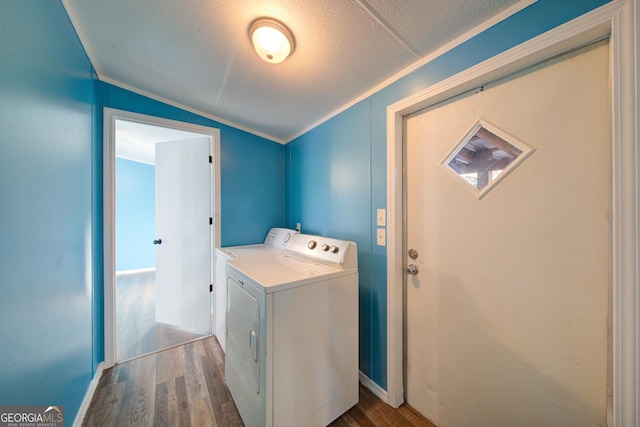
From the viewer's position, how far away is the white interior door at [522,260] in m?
0.82

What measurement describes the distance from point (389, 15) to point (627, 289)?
1.41 m

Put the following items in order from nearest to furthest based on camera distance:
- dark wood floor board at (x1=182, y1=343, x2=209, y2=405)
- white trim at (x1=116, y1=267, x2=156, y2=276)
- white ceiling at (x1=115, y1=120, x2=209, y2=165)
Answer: dark wood floor board at (x1=182, y1=343, x2=209, y2=405) < white ceiling at (x1=115, y1=120, x2=209, y2=165) < white trim at (x1=116, y1=267, x2=156, y2=276)

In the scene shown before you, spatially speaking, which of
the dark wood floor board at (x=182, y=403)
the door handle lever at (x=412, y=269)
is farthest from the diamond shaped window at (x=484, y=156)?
the dark wood floor board at (x=182, y=403)

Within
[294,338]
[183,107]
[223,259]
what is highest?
[183,107]

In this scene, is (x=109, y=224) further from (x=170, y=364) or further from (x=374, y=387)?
(x=374, y=387)

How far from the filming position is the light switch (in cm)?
147

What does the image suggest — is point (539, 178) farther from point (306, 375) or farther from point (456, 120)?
point (306, 375)

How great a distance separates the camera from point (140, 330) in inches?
91.7

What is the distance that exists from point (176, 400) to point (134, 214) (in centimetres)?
438

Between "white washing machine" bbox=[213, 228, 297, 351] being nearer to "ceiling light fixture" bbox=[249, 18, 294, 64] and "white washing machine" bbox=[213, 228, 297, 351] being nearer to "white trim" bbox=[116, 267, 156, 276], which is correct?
"ceiling light fixture" bbox=[249, 18, 294, 64]

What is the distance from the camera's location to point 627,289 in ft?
2.29

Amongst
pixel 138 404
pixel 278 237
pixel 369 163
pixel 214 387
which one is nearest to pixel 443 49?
pixel 369 163

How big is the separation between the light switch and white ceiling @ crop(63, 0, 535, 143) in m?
0.90

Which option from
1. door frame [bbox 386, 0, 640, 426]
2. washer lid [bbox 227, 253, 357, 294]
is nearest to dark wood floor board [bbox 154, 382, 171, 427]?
washer lid [bbox 227, 253, 357, 294]
